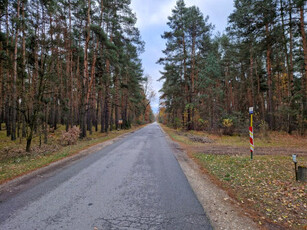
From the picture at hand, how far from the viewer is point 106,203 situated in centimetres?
329

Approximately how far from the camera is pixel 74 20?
48.6 ft

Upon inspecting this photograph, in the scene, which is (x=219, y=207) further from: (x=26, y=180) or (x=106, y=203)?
(x=26, y=180)

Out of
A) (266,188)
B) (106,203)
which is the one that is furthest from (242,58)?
(106,203)

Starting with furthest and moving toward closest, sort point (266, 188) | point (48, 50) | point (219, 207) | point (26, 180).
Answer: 1. point (48, 50)
2. point (26, 180)
3. point (266, 188)
4. point (219, 207)

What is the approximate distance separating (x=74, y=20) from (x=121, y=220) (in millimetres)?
17482

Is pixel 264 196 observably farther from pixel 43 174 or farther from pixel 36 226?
pixel 43 174

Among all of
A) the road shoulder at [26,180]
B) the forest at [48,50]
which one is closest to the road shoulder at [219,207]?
the road shoulder at [26,180]

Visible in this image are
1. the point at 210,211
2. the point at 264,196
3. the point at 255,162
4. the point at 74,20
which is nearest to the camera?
the point at 210,211

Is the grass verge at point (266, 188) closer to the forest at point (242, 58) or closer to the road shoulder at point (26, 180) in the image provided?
the road shoulder at point (26, 180)

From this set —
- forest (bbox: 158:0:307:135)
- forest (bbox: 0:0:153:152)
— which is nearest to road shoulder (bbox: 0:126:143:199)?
forest (bbox: 0:0:153:152)

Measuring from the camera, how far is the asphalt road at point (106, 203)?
8.65 ft

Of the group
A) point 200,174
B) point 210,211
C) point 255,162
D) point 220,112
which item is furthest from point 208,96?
point 210,211

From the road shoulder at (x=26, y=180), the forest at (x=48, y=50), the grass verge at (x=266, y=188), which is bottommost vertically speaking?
the grass verge at (x=266, y=188)

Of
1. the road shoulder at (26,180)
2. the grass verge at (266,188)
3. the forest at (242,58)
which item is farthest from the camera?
the forest at (242,58)
